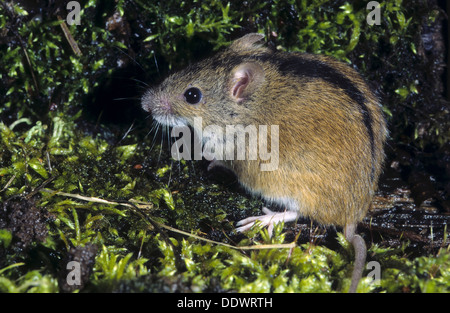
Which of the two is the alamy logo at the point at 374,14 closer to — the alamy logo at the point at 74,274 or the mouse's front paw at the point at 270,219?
the mouse's front paw at the point at 270,219

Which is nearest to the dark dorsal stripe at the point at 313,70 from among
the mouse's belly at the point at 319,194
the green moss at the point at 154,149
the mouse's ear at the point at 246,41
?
the mouse's ear at the point at 246,41

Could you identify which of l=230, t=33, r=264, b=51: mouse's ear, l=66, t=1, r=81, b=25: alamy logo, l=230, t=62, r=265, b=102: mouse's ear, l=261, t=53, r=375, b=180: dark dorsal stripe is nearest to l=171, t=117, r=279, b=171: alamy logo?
l=230, t=62, r=265, b=102: mouse's ear

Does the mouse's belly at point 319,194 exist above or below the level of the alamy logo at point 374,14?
below

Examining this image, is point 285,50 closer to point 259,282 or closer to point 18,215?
point 259,282

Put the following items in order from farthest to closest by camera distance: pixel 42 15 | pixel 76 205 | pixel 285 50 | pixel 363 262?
pixel 285 50 → pixel 42 15 → pixel 76 205 → pixel 363 262

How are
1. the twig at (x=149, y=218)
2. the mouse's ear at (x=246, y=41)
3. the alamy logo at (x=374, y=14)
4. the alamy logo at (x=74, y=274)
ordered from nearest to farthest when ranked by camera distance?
the alamy logo at (x=74, y=274)
the twig at (x=149, y=218)
the mouse's ear at (x=246, y=41)
the alamy logo at (x=374, y=14)

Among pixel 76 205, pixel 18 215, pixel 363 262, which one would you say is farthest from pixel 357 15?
pixel 18 215

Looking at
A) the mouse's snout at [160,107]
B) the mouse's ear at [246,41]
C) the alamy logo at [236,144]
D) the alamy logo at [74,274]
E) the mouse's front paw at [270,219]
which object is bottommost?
the alamy logo at [74,274]
